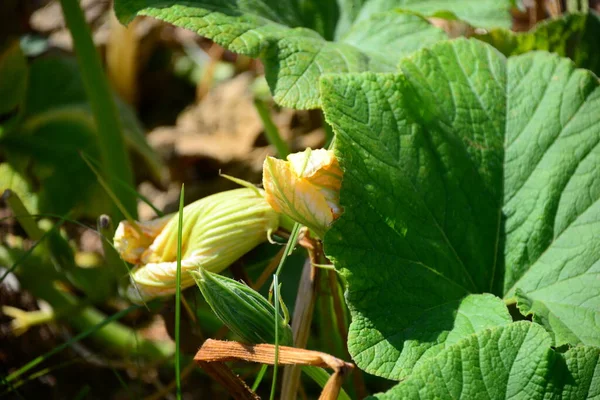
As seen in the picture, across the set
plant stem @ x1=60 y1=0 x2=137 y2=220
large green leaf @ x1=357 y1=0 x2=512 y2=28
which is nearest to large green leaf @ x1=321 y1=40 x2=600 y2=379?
large green leaf @ x1=357 y1=0 x2=512 y2=28

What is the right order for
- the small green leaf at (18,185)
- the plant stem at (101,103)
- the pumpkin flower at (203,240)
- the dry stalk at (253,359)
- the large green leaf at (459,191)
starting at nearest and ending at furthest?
the dry stalk at (253,359) → the large green leaf at (459,191) → the pumpkin flower at (203,240) → the plant stem at (101,103) → the small green leaf at (18,185)

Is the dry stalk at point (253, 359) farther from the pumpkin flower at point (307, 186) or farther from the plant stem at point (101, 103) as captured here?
the plant stem at point (101, 103)

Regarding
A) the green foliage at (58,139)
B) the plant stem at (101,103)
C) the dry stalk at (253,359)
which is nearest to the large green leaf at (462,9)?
the plant stem at (101,103)

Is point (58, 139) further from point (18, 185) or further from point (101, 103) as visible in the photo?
point (101, 103)

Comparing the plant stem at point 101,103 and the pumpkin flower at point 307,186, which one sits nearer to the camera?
the pumpkin flower at point 307,186

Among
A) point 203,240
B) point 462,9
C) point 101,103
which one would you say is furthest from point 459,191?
point 101,103

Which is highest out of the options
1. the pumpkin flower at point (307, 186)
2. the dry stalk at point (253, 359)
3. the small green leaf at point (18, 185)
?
the pumpkin flower at point (307, 186)
